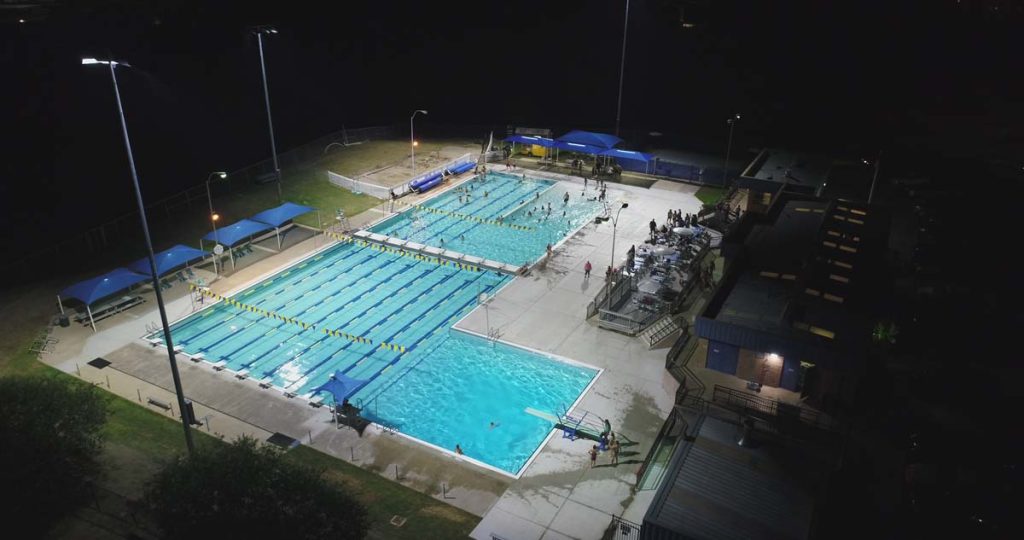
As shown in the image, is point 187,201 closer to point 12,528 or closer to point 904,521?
point 12,528

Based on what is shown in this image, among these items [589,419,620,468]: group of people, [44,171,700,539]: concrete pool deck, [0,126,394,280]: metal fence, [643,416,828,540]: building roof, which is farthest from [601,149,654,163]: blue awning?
[643,416,828,540]: building roof

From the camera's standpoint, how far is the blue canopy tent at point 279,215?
1350 inches

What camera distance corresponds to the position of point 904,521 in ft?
53.2

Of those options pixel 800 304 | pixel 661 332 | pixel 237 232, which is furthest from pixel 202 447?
pixel 237 232

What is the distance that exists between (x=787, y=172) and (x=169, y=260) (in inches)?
1266

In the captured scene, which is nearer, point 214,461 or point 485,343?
point 214,461

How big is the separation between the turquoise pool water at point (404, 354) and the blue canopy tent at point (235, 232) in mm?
2887

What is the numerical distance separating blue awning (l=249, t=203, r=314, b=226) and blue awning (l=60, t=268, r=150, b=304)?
7.19m

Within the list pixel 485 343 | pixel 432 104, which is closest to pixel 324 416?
pixel 485 343

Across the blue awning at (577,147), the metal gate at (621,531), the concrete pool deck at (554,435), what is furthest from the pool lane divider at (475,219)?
the metal gate at (621,531)

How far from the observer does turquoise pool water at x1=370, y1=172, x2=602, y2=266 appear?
35.9 m

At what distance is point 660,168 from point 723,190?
5058 mm

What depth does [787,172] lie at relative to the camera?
36.5 m

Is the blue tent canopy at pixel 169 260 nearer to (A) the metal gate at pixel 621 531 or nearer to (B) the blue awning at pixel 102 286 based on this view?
(B) the blue awning at pixel 102 286
